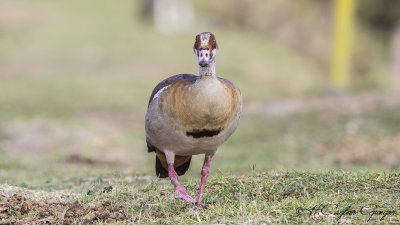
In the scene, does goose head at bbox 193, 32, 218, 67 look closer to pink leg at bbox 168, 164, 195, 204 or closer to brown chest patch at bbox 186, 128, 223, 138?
brown chest patch at bbox 186, 128, 223, 138

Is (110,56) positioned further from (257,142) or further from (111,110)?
(257,142)

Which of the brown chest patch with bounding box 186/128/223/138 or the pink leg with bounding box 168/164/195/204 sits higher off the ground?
the brown chest patch with bounding box 186/128/223/138

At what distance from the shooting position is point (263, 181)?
6.54m

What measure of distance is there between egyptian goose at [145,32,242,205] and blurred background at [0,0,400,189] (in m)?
1.11

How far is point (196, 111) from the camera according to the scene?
5629mm

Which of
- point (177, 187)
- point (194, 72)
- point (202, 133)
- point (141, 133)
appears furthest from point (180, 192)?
point (194, 72)

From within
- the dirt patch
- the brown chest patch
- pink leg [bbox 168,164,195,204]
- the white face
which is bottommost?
the dirt patch

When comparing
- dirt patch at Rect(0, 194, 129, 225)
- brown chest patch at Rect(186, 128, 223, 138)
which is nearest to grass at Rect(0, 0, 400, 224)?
dirt patch at Rect(0, 194, 129, 225)

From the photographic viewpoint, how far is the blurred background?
41.2 ft

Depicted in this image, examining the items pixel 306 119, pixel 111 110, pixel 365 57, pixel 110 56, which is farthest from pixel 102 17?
pixel 306 119

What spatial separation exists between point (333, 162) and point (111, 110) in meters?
8.13

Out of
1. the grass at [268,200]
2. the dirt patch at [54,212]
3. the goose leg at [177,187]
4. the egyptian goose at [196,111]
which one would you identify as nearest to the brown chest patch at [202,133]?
the egyptian goose at [196,111]

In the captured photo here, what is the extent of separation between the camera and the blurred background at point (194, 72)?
41.2 ft

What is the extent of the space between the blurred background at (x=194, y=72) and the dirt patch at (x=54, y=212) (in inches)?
66.5
